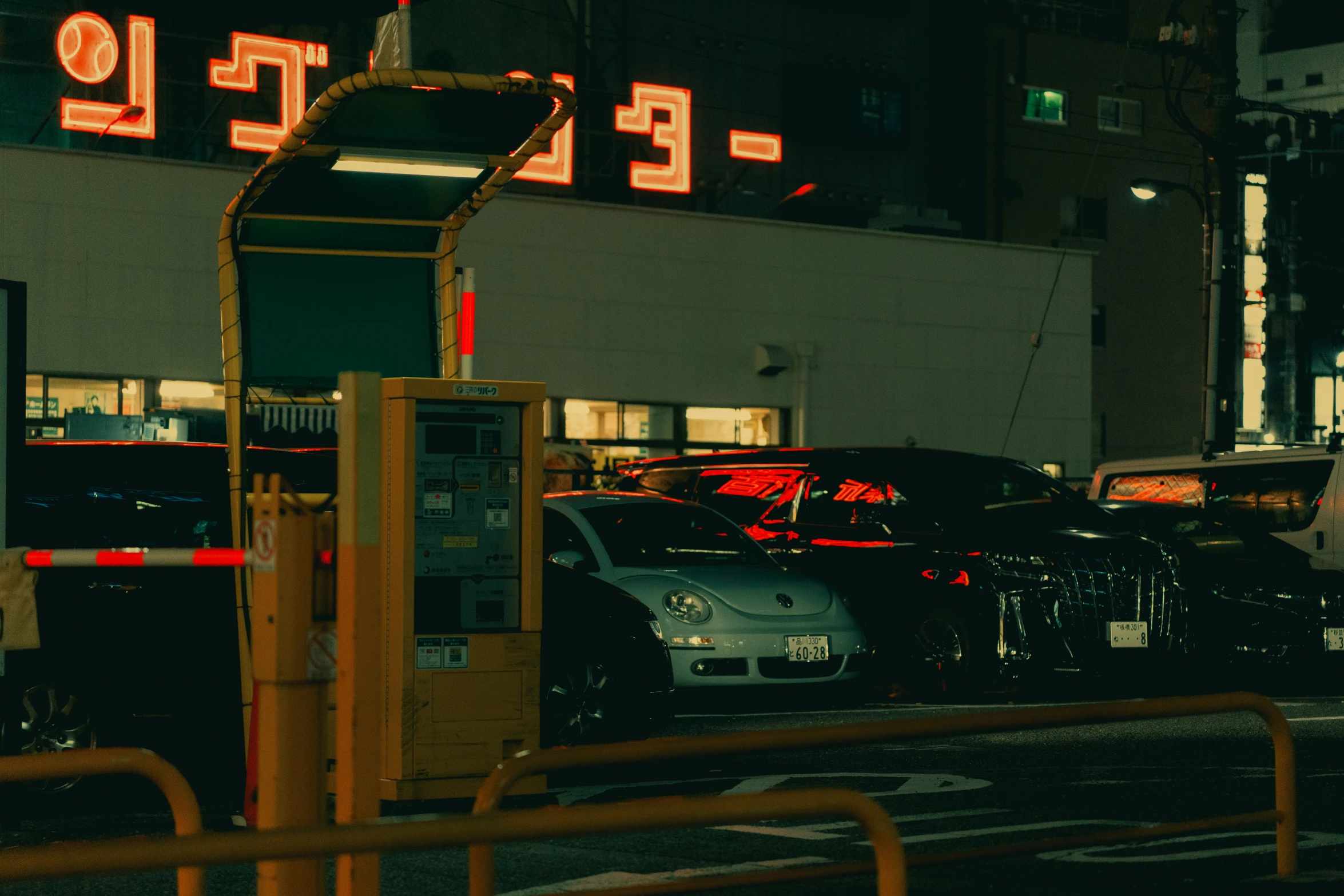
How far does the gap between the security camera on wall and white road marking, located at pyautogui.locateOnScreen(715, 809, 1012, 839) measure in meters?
21.2

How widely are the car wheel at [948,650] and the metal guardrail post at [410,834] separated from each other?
365 inches

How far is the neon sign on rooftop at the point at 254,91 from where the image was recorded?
2456 centimetres

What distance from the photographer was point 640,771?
30.1ft

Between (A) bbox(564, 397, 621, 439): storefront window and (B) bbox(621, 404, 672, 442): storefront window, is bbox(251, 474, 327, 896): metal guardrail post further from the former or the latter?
(B) bbox(621, 404, 672, 442): storefront window

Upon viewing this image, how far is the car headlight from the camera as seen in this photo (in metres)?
11.9

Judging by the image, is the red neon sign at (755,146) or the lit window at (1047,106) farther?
the lit window at (1047,106)

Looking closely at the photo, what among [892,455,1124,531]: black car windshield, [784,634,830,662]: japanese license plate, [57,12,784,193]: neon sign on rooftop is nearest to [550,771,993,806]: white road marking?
[784,634,830,662]: japanese license plate

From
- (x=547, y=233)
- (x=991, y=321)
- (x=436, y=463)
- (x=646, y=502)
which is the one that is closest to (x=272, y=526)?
(x=436, y=463)

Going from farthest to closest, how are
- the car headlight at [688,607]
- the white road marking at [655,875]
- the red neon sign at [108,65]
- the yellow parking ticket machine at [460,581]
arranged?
the red neon sign at [108,65]
the car headlight at [688,607]
the yellow parking ticket machine at [460,581]
the white road marking at [655,875]

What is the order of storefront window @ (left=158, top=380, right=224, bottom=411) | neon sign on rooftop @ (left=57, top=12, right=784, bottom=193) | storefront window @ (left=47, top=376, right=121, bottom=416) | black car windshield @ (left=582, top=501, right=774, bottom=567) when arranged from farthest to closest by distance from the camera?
neon sign on rooftop @ (left=57, top=12, right=784, bottom=193)
storefront window @ (left=158, top=380, right=224, bottom=411)
storefront window @ (left=47, top=376, right=121, bottom=416)
black car windshield @ (left=582, top=501, right=774, bottom=567)

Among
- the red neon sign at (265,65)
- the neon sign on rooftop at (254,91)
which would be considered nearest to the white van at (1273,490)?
the neon sign on rooftop at (254,91)

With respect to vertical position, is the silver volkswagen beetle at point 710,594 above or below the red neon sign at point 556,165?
below

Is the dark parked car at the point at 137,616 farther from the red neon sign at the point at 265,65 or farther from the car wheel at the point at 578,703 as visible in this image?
the red neon sign at the point at 265,65

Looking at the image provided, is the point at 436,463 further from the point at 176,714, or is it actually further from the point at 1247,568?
the point at 1247,568
